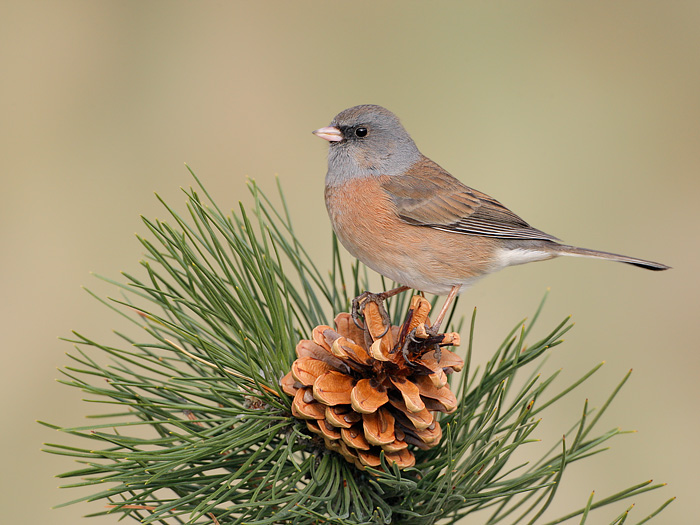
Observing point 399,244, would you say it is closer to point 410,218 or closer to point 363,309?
point 410,218

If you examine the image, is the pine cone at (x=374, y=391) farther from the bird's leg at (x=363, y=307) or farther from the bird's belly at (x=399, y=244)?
the bird's belly at (x=399, y=244)

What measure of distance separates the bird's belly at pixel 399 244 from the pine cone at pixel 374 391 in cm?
44

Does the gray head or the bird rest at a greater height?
the gray head

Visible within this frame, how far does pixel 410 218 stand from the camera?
5.70 feet

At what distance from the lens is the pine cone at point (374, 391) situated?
1014 mm

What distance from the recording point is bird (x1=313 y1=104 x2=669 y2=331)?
5.25 feet

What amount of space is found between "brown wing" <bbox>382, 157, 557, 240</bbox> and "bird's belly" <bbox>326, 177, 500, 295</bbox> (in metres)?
0.03

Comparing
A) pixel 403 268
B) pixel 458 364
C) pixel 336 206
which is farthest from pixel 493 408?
pixel 336 206

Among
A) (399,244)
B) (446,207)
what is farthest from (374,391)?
(446,207)

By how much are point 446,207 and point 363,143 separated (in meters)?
0.31

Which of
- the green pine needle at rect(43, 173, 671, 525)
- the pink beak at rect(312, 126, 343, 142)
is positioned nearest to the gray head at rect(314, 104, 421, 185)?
the pink beak at rect(312, 126, 343, 142)

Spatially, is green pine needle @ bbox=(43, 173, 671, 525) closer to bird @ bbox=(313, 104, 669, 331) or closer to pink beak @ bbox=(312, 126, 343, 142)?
bird @ bbox=(313, 104, 669, 331)

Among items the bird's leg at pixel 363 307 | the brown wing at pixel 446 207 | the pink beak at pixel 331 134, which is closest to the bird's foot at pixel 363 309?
the bird's leg at pixel 363 307

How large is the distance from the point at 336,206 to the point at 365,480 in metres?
0.79
